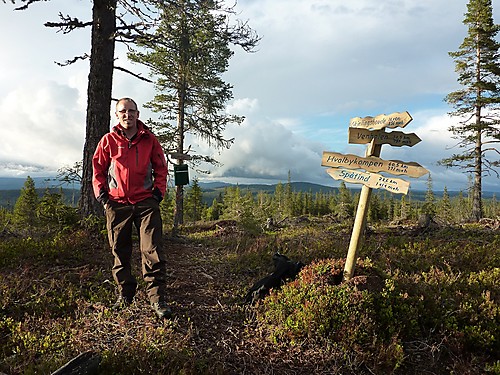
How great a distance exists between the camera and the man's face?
439 cm

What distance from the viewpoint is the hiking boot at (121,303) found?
14.5 feet

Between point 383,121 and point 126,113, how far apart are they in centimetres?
372

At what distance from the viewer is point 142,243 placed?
446 centimetres

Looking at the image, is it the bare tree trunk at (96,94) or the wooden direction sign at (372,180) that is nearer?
the wooden direction sign at (372,180)

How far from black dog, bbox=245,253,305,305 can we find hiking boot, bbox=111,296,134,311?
1.80 m

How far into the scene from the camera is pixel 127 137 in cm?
451

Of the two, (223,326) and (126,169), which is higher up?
(126,169)

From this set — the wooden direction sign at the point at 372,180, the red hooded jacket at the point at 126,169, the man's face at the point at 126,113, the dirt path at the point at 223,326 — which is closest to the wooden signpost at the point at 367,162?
the wooden direction sign at the point at 372,180

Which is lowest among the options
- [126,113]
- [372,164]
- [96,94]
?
[372,164]

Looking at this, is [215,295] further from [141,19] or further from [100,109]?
[141,19]

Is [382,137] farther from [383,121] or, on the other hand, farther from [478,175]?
[478,175]

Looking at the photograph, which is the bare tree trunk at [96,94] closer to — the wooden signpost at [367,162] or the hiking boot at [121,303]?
the hiking boot at [121,303]

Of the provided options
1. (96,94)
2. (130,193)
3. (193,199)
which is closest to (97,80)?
(96,94)

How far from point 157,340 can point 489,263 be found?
7.14 m
